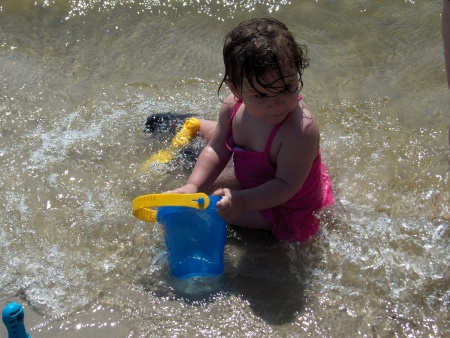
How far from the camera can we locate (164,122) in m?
3.30

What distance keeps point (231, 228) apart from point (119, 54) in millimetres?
1841

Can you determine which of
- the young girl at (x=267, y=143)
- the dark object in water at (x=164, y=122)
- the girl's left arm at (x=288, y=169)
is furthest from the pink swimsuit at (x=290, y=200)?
the dark object in water at (x=164, y=122)

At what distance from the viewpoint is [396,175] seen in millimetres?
3055

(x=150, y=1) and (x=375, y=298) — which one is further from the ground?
(x=150, y=1)

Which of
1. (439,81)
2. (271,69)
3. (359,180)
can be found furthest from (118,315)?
(439,81)

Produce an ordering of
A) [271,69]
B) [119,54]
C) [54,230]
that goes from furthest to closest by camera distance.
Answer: [119,54], [54,230], [271,69]

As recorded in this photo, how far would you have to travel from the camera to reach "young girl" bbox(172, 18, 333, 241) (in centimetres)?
217

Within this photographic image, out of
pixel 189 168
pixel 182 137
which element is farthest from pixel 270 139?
pixel 182 137

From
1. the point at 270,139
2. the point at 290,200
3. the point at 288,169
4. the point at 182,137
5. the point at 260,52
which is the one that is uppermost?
the point at 260,52

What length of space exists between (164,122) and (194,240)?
1073mm

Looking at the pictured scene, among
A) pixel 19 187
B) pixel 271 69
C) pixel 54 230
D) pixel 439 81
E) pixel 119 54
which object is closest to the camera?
pixel 271 69

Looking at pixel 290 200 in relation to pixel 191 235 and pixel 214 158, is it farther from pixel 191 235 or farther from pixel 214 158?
pixel 191 235

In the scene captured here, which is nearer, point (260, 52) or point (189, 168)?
point (260, 52)

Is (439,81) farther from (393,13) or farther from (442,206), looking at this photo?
(442,206)
